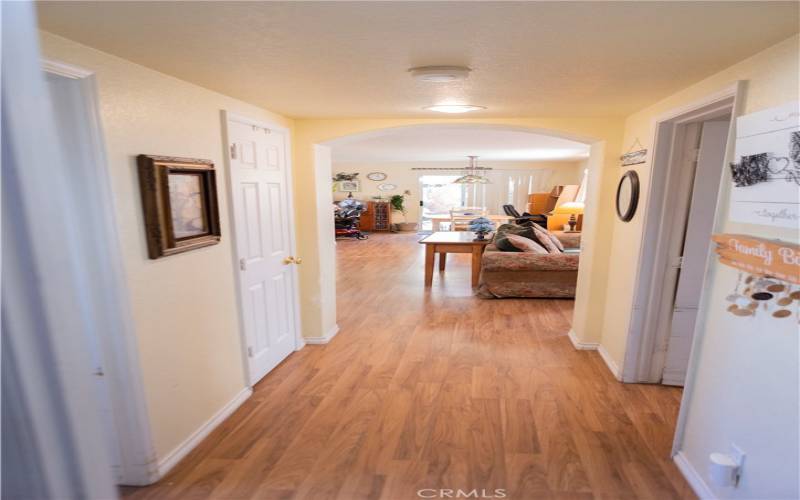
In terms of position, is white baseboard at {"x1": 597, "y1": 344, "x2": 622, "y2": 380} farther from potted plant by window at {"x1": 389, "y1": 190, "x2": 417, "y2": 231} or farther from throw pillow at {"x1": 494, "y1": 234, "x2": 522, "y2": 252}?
potted plant by window at {"x1": 389, "y1": 190, "x2": 417, "y2": 231}

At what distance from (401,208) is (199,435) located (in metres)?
9.17

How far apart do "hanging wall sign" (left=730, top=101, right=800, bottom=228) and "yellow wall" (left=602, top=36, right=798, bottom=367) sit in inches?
2.4

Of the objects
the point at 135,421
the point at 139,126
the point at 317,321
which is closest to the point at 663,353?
the point at 317,321

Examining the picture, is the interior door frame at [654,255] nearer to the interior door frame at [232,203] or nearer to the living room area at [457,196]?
the living room area at [457,196]

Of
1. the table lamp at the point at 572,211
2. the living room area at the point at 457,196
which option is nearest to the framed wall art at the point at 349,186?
the living room area at the point at 457,196

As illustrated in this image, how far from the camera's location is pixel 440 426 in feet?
7.27

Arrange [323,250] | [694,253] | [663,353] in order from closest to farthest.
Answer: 1. [694,253]
2. [663,353]
3. [323,250]

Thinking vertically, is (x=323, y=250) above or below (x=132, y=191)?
below

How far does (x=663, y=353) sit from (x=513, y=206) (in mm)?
8199

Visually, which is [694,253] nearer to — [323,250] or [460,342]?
[460,342]

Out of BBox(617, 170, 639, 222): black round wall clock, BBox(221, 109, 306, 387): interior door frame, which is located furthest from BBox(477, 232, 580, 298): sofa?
BBox(221, 109, 306, 387): interior door frame

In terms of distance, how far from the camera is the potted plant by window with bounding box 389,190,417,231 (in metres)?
10.8

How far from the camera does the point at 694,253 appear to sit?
238cm

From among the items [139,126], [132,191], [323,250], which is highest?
[139,126]
